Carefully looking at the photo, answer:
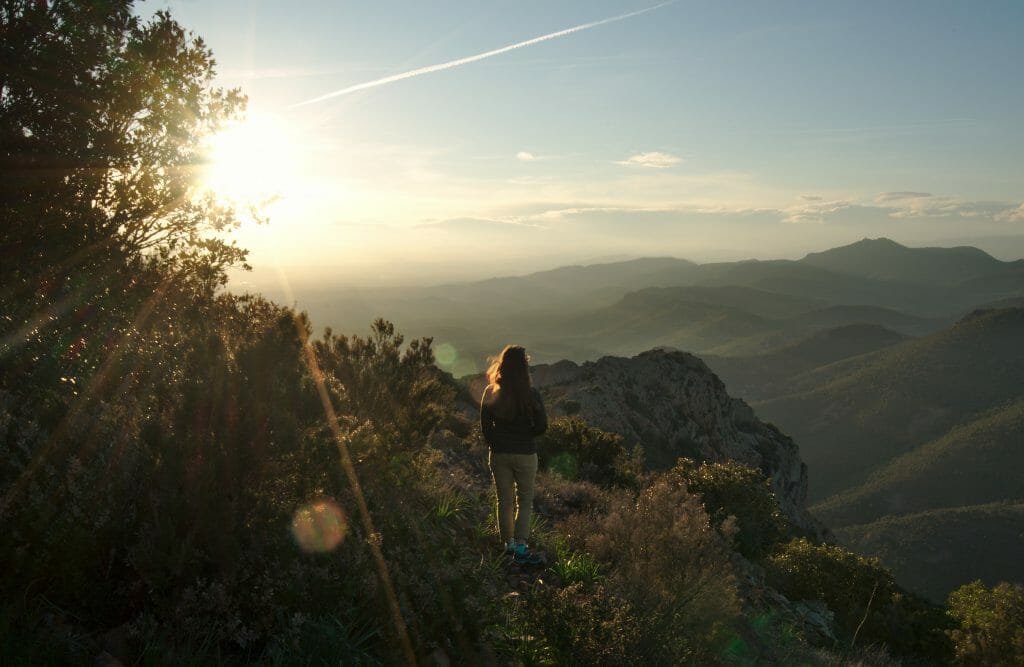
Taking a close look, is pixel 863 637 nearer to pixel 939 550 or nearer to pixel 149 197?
pixel 149 197

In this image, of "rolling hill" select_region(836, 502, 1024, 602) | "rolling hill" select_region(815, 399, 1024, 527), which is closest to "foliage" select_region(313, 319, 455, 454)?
"rolling hill" select_region(836, 502, 1024, 602)

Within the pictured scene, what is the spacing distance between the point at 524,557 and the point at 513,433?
46.6 inches

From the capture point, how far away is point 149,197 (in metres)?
7.71

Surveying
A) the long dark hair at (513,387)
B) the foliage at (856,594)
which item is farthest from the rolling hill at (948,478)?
Answer: the long dark hair at (513,387)

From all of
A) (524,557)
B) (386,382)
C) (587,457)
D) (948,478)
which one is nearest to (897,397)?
(948,478)

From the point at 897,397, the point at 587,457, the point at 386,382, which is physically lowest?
the point at 897,397

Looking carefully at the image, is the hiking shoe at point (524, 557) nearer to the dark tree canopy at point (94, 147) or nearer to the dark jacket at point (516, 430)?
the dark jacket at point (516, 430)

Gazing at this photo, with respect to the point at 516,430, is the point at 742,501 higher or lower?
lower

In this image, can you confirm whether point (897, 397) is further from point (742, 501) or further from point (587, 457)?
point (587, 457)

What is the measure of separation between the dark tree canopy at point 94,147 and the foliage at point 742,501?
976cm

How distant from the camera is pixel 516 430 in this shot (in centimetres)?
607

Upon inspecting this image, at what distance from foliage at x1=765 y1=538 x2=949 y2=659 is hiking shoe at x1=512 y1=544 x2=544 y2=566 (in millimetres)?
5834

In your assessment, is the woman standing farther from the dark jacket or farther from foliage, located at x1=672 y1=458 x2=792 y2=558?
foliage, located at x1=672 y1=458 x2=792 y2=558

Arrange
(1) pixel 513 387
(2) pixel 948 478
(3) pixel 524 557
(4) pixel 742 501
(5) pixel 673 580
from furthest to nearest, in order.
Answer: (2) pixel 948 478
(4) pixel 742 501
(1) pixel 513 387
(3) pixel 524 557
(5) pixel 673 580
